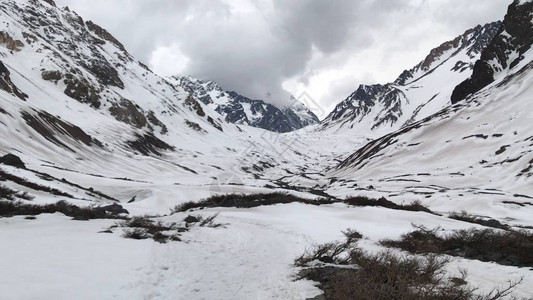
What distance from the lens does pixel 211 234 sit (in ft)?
47.5

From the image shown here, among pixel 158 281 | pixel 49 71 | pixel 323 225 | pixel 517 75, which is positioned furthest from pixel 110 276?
pixel 49 71

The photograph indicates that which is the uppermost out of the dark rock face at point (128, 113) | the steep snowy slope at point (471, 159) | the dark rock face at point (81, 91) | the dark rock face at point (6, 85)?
the dark rock face at point (81, 91)

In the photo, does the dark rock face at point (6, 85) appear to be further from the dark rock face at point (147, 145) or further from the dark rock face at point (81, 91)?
the dark rock face at point (81, 91)

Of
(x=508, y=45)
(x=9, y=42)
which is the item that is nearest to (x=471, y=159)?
(x=508, y=45)

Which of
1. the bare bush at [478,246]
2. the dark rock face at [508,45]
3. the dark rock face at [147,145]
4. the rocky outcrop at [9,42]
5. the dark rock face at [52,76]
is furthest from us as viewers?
the rocky outcrop at [9,42]

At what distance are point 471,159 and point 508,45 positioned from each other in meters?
96.3

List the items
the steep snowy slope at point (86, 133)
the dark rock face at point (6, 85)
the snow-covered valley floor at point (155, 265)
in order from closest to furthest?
the snow-covered valley floor at point (155, 265), the steep snowy slope at point (86, 133), the dark rock face at point (6, 85)

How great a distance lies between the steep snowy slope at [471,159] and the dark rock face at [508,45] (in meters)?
6.21

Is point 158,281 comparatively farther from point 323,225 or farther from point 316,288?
point 323,225

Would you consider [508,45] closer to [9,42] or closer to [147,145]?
[147,145]

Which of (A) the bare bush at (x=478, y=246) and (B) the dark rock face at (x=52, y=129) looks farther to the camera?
(B) the dark rock face at (x=52, y=129)

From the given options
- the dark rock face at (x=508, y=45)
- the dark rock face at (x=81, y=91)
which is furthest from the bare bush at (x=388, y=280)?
the dark rock face at (x=81, y=91)

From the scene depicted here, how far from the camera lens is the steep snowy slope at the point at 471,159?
44531 mm

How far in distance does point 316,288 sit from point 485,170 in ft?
242
